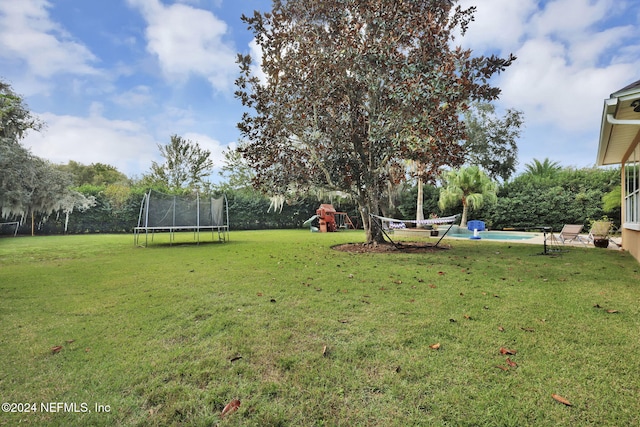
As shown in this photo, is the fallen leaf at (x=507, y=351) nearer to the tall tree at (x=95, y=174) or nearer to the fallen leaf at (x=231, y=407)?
the fallen leaf at (x=231, y=407)

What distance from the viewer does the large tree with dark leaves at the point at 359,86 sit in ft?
21.5

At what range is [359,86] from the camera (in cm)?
750

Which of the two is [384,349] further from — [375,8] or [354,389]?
[375,8]

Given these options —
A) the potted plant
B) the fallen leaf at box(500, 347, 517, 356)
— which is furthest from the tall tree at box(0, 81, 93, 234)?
the potted plant

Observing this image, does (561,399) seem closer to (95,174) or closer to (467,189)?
(467,189)

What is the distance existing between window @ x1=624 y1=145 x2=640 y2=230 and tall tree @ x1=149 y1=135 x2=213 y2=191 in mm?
24826

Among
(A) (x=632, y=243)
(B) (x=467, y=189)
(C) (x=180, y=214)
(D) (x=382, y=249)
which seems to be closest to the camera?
(A) (x=632, y=243)

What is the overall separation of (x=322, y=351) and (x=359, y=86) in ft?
22.1

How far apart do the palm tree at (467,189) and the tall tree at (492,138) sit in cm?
444

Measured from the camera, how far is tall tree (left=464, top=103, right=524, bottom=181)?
1998 cm

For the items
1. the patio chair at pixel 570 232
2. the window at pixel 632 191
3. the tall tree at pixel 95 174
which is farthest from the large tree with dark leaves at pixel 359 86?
the tall tree at pixel 95 174

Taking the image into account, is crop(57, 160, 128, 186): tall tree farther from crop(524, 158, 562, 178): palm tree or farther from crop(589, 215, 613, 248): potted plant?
crop(524, 158, 562, 178): palm tree

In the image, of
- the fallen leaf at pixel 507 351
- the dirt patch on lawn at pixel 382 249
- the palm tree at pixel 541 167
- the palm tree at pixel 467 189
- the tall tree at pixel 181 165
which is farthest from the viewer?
the tall tree at pixel 181 165

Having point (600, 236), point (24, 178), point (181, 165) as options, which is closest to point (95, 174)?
point (181, 165)
